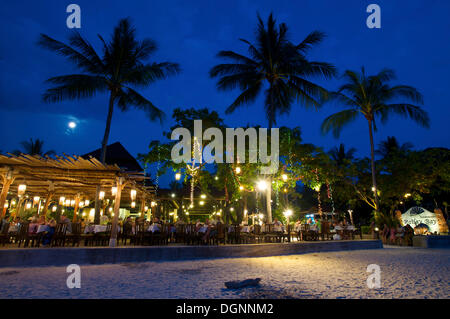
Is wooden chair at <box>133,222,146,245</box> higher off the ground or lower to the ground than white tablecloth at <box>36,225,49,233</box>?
lower

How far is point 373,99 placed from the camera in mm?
15906

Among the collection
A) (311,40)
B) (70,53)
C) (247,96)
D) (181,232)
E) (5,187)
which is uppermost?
(311,40)

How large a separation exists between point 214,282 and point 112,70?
448 inches

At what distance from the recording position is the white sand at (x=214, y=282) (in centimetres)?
379

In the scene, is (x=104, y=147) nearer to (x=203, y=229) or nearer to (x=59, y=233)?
(x=59, y=233)

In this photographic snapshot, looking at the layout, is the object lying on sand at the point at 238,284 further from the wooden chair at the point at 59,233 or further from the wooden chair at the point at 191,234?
the wooden chair at the point at 59,233

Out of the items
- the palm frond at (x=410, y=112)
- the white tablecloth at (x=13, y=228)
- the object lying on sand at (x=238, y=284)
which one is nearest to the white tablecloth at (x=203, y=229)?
the object lying on sand at (x=238, y=284)

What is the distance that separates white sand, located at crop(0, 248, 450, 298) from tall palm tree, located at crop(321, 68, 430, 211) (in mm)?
12108

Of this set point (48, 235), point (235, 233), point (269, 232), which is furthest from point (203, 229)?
point (48, 235)

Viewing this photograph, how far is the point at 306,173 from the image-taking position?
559 inches

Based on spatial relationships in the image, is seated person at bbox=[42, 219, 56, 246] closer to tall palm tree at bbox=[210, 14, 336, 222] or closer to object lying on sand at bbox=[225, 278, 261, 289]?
object lying on sand at bbox=[225, 278, 261, 289]

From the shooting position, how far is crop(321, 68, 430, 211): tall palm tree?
1529cm

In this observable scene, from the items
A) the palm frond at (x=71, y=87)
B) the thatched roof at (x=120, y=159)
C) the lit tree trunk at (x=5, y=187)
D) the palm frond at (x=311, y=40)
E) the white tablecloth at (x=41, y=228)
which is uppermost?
the palm frond at (x=311, y=40)

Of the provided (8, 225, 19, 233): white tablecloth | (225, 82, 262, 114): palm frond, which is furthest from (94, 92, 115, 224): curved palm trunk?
(225, 82, 262, 114): palm frond
